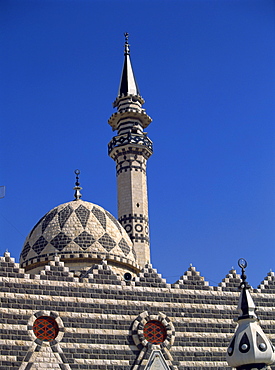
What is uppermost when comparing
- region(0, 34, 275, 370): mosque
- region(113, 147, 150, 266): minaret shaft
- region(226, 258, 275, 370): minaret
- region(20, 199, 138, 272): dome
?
region(113, 147, 150, 266): minaret shaft

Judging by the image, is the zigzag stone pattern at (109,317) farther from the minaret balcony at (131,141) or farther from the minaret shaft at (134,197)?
the minaret balcony at (131,141)

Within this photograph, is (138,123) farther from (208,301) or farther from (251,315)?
(251,315)

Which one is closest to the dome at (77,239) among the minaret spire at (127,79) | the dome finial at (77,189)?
the dome finial at (77,189)

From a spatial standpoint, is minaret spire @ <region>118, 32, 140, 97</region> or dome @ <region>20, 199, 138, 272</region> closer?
dome @ <region>20, 199, 138, 272</region>

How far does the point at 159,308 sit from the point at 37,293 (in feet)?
14.5

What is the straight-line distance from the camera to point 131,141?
137 ft

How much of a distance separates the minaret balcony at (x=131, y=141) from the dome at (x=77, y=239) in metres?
10.5

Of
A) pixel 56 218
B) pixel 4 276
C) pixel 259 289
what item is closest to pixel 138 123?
pixel 56 218

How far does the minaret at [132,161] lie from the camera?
39.4 m

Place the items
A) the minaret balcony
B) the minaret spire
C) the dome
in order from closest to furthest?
the dome → the minaret balcony → the minaret spire

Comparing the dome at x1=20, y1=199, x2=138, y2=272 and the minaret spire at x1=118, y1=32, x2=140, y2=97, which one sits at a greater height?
the minaret spire at x1=118, y1=32, x2=140, y2=97

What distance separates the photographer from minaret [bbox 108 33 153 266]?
39438 mm

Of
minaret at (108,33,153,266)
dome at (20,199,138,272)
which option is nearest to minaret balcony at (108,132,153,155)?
minaret at (108,33,153,266)

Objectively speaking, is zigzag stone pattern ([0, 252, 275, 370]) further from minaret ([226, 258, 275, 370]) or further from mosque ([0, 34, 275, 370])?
minaret ([226, 258, 275, 370])
